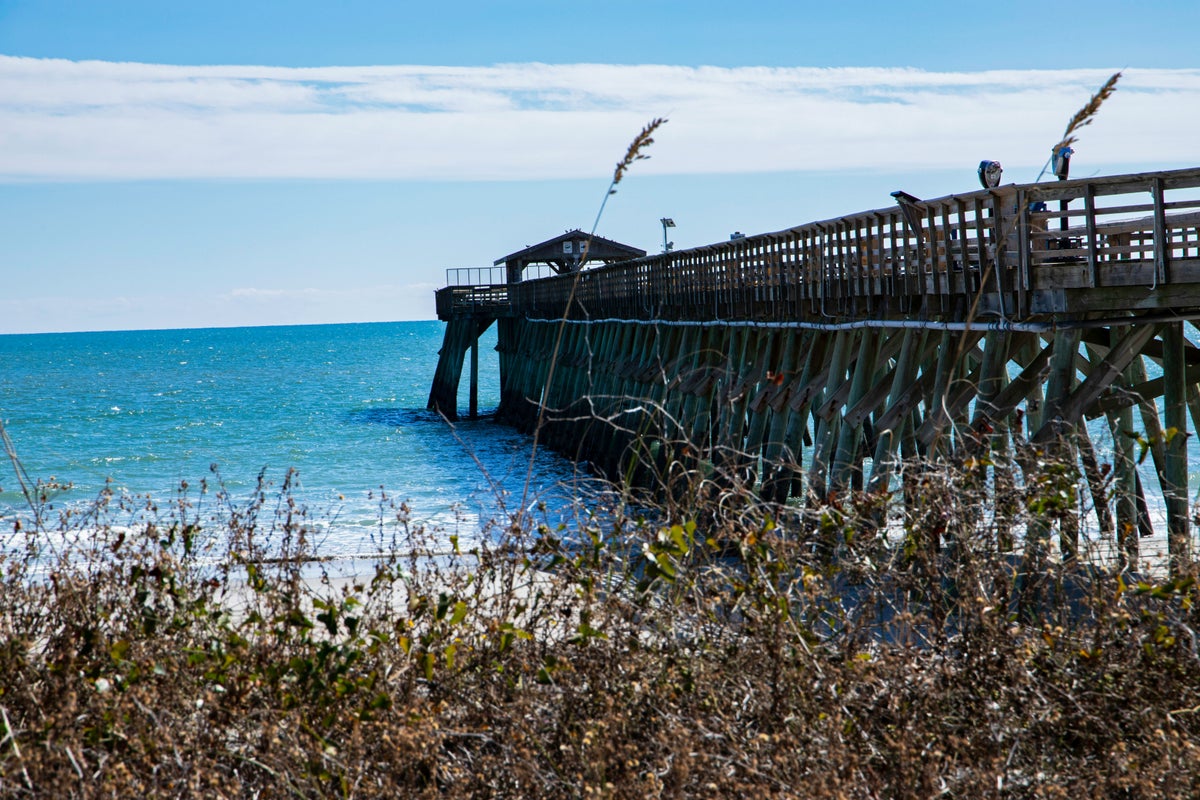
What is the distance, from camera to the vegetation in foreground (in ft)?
9.61

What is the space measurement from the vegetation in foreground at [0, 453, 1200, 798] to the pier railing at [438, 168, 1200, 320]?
3.24ft

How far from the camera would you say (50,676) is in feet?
10.8

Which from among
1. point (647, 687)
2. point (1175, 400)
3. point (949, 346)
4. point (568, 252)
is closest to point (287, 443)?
point (568, 252)

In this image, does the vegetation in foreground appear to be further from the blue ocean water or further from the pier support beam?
the pier support beam

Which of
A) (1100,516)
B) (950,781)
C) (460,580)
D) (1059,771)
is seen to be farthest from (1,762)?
(1100,516)

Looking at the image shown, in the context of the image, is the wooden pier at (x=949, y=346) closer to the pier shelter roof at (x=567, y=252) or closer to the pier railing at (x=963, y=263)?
the pier railing at (x=963, y=263)

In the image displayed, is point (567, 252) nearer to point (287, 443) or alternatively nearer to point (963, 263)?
point (287, 443)

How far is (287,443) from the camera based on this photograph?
34.5 m

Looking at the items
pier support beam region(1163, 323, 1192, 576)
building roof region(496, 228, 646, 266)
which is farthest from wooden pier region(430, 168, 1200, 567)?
building roof region(496, 228, 646, 266)

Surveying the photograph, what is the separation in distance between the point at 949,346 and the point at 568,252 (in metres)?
28.8

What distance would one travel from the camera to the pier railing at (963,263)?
752 cm

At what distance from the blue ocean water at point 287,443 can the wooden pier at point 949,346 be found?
1480mm

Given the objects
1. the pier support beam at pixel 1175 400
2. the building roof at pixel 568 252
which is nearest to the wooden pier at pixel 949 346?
the pier support beam at pixel 1175 400

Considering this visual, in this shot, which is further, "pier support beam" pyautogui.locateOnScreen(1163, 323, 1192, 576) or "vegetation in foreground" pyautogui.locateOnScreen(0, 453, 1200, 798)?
"pier support beam" pyautogui.locateOnScreen(1163, 323, 1192, 576)
